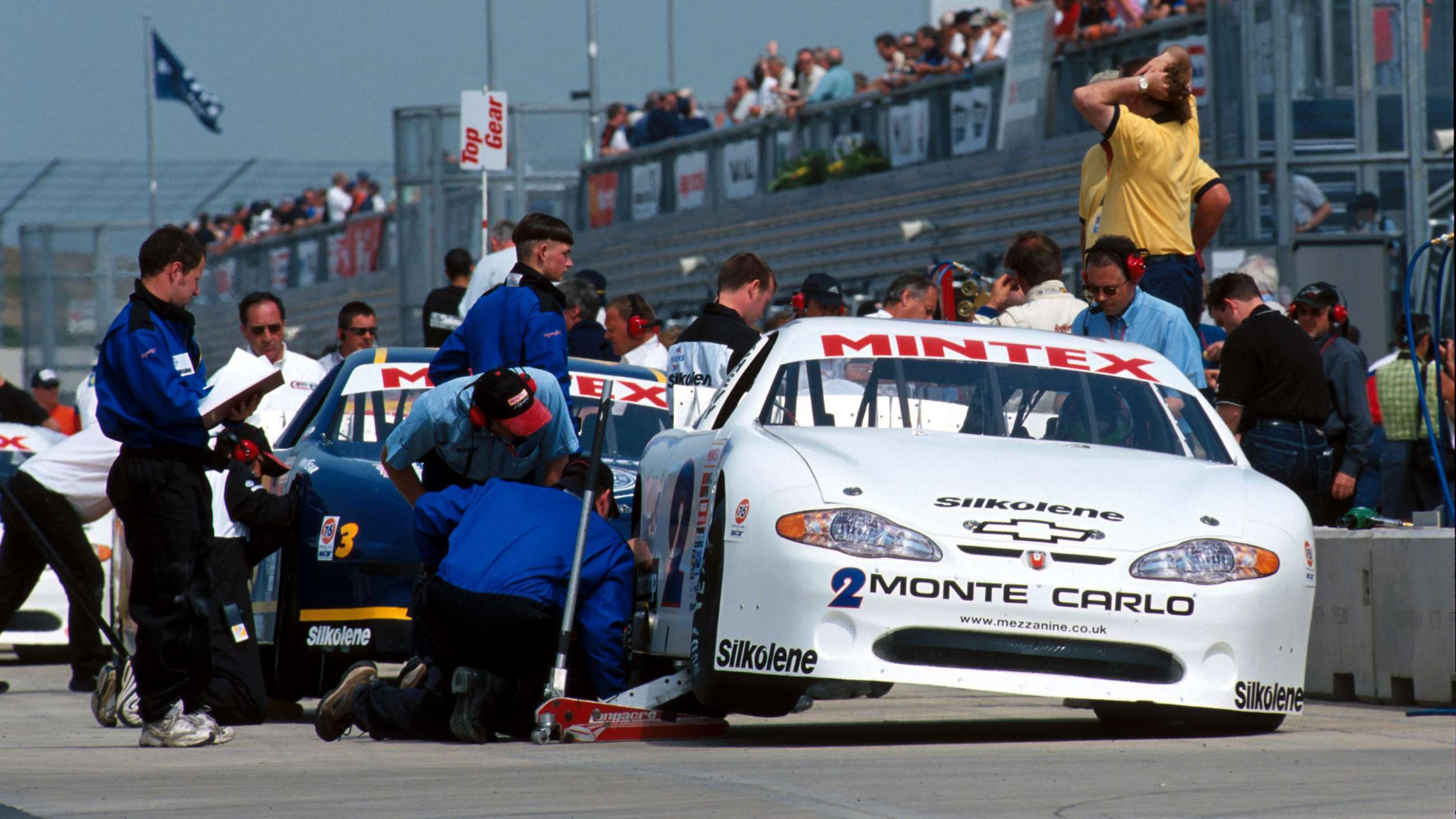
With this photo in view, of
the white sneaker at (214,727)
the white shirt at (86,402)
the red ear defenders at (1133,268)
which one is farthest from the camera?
the white shirt at (86,402)

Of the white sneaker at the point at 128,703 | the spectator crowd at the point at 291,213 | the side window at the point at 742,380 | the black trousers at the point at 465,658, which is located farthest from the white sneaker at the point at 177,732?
the spectator crowd at the point at 291,213

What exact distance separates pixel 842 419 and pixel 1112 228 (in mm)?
2718

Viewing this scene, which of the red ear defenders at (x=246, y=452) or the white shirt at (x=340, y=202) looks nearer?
the red ear defenders at (x=246, y=452)

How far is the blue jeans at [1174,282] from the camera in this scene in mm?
10570

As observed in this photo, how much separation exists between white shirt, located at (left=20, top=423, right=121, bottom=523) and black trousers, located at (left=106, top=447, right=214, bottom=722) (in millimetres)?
2749

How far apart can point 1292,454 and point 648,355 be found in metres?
4.36

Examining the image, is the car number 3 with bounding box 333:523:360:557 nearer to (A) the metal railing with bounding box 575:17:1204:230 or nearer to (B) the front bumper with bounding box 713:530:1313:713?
(B) the front bumper with bounding box 713:530:1313:713

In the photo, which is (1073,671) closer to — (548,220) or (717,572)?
(717,572)

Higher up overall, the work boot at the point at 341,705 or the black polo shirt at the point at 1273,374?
the black polo shirt at the point at 1273,374

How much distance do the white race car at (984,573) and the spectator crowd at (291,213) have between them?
26624 mm

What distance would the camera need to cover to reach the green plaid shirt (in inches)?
604

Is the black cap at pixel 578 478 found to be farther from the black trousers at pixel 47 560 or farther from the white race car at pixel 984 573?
the black trousers at pixel 47 560

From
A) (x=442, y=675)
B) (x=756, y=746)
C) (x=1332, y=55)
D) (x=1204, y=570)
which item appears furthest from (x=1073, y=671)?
(x=1332, y=55)

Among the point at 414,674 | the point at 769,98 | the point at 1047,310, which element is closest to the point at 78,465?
the point at 414,674
